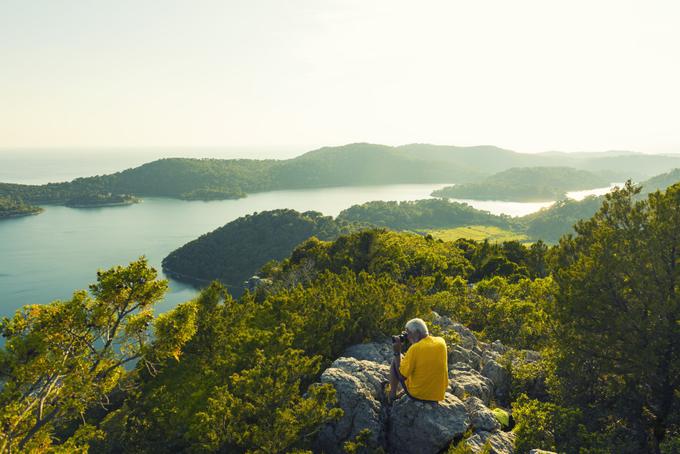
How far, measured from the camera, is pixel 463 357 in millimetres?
14273

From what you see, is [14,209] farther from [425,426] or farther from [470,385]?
[425,426]

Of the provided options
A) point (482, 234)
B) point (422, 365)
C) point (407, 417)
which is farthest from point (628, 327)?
point (482, 234)

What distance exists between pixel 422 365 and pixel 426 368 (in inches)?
5.8

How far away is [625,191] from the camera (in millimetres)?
12094

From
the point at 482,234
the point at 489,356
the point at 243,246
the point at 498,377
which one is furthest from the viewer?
the point at 482,234

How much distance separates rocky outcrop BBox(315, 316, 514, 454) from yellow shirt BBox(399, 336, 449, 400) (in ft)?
1.20

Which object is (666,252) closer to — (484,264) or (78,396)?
(78,396)

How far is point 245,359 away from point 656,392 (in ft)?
39.4

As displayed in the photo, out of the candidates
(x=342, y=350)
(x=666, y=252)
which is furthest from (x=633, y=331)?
(x=342, y=350)

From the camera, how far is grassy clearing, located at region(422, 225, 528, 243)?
144087 mm

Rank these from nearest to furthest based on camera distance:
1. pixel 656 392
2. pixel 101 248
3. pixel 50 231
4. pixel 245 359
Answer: pixel 656 392 < pixel 245 359 < pixel 101 248 < pixel 50 231

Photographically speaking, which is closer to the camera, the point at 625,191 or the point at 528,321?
the point at 625,191

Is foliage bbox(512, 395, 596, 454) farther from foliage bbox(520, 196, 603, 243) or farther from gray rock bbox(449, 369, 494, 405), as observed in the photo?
foliage bbox(520, 196, 603, 243)

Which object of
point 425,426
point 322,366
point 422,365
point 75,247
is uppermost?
point 422,365
